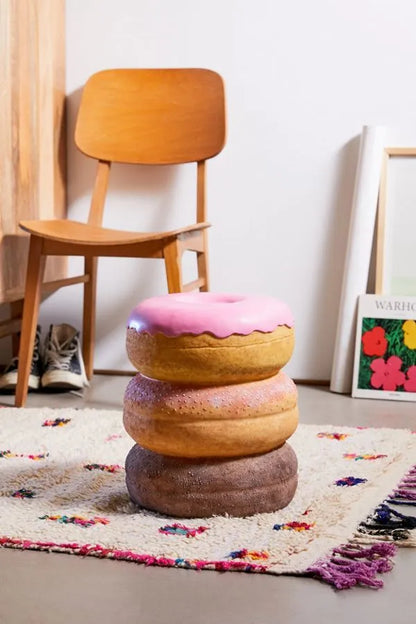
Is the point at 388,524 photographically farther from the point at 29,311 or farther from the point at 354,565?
the point at 29,311

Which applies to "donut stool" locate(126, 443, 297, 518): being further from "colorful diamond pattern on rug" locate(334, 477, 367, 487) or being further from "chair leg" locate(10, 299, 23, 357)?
"chair leg" locate(10, 299, 23, 357)

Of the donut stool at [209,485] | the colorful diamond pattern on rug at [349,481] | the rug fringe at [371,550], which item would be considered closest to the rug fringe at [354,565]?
the rug fringe at [371,550]

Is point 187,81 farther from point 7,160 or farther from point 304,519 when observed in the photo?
point 304,519

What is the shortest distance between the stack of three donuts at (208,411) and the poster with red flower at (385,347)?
1.14m

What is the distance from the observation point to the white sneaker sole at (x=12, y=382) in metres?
2.46

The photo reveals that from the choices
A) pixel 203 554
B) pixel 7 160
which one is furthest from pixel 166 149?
pixel 203 554

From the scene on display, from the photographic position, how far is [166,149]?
2.62 metres

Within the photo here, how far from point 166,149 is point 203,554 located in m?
1.62

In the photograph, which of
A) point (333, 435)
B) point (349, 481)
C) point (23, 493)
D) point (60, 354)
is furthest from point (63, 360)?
point (349, 481)

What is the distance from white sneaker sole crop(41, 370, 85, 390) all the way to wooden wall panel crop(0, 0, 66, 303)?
0.83 feet

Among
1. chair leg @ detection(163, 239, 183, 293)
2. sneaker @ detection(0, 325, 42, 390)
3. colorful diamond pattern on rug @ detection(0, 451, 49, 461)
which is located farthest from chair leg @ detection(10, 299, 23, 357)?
colorful diamond pattern on rug @ detection(0, 451, 49, 461)

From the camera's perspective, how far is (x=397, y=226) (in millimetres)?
2615

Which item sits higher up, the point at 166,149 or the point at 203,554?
the point at 166,149

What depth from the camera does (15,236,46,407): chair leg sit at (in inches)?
88.4
